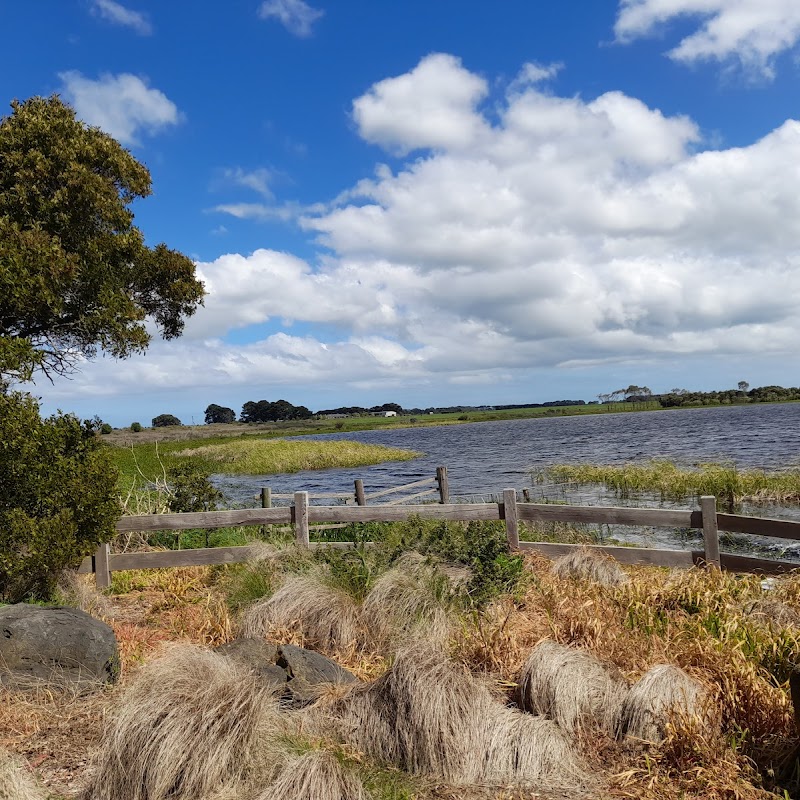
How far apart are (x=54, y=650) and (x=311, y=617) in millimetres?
2443

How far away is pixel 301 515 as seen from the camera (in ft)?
34.7

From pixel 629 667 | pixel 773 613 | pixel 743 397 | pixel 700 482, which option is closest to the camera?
pixel 629 667

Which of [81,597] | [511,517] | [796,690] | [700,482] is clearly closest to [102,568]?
[81,597]

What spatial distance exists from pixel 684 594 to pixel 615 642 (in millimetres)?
1672

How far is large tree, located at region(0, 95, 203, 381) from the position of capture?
8.45 meters

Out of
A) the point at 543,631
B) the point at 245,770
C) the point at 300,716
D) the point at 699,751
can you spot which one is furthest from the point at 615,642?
the point at 245,770

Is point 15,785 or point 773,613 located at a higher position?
point 15,785

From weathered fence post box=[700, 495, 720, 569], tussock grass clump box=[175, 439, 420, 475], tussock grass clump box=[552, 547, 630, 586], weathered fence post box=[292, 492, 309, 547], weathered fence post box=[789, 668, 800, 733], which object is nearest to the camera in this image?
weathered fence post box=[789, 668, 800, 733]

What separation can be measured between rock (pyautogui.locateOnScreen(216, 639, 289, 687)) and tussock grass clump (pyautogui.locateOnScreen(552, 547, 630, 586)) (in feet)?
12.8

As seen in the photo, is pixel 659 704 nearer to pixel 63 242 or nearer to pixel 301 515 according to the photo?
pixel 301 515

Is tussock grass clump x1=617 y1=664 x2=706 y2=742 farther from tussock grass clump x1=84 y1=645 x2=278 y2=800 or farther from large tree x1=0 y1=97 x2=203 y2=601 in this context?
large tree x1=0 y1=97 x2=203 y2=601

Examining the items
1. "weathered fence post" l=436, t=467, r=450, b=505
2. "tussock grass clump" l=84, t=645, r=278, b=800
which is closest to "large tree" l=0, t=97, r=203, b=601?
"tussock grass clump" l=84, t=645, r=278, b=800

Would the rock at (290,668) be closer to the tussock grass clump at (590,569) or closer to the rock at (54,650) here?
the rock at (54,650)

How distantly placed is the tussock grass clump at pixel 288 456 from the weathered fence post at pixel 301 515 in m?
34.3
